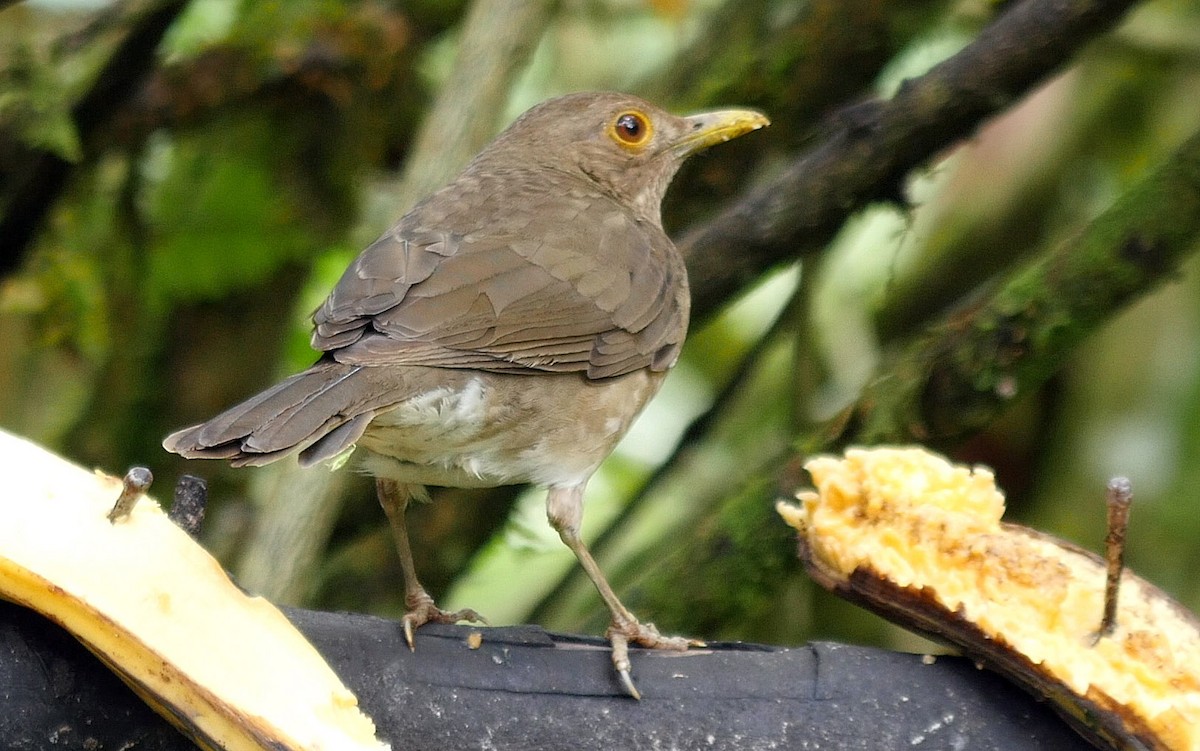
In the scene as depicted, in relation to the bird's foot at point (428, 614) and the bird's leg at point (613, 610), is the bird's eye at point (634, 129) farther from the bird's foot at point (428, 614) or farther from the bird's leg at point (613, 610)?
the bird's foot at point (428, 614)

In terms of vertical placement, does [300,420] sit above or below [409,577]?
above

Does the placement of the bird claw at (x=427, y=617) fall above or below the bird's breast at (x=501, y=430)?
below

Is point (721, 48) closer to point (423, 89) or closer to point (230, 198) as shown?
point (423, 89)

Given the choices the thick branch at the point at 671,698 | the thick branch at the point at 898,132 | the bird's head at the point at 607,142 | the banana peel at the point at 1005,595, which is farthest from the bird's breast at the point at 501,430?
the bird's head at the point at 607,142

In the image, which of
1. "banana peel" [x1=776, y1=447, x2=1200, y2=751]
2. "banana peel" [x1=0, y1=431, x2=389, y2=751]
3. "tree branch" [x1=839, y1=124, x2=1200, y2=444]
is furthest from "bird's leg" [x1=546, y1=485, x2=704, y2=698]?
"tree branch" [x1=839, y1=124, x2=1200, y2=444]

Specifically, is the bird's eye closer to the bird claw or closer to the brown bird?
the brown bird

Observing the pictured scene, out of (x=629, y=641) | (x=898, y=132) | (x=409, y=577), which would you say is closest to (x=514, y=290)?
(x=409, y=577)

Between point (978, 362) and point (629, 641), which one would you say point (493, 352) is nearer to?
point (629, 641)
